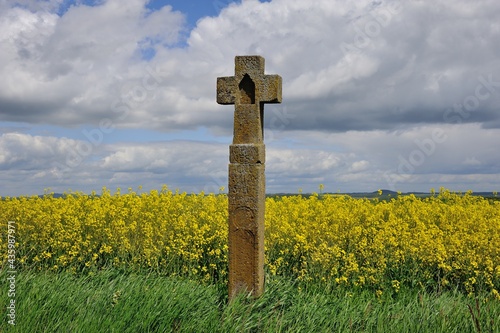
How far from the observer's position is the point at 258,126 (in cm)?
596

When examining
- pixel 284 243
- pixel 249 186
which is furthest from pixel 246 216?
pixel 284 243

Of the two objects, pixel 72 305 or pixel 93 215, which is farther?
pixel 93 215

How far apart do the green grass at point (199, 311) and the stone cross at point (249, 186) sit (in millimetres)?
281

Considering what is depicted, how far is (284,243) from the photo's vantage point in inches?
323

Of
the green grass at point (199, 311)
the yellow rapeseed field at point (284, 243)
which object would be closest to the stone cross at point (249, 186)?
the green grass at point (199, 311)

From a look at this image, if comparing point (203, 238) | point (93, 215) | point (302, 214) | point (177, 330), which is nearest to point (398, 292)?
point (302, 214)

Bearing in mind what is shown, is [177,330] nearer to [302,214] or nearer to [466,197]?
[302,214]

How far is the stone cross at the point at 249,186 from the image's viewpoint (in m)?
5.91

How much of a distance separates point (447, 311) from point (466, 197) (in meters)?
7.37

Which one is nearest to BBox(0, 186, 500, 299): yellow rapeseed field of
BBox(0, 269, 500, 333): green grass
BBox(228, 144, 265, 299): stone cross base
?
BBox(0, 269, 500, 333): green grass

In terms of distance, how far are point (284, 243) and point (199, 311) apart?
114 inches

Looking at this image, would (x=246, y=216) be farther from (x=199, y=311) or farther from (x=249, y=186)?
(x=199, y=311)

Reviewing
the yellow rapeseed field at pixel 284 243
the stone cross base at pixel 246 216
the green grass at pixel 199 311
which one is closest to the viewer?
the green grass at pixel 199 311

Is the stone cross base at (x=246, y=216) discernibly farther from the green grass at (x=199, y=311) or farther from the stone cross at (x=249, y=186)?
the green grass at (x=199, y=311)
